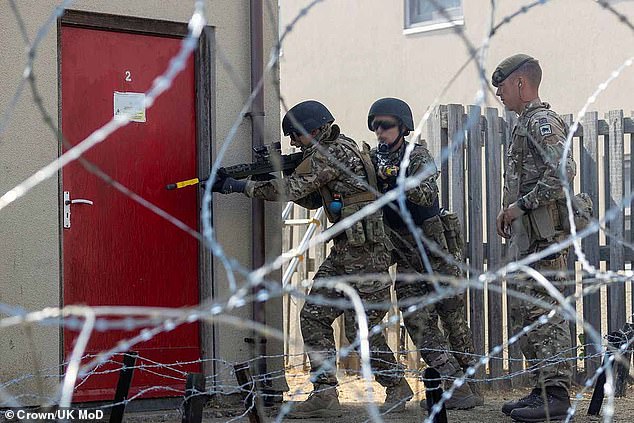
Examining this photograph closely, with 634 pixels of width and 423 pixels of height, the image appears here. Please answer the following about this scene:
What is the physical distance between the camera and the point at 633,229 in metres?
7.73

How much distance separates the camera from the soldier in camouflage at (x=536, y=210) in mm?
5841

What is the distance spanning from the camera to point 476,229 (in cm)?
751

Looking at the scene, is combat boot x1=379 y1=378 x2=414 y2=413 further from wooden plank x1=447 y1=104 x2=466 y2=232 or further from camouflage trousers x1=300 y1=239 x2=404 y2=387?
wooden plank x1=447 y1=104 x2=466 y2=232

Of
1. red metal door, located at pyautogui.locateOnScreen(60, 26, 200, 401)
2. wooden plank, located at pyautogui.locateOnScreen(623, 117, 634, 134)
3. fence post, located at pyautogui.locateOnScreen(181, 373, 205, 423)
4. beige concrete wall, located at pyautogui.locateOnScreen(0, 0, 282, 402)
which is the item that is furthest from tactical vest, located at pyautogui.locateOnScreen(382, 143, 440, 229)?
fence post, located at pyautogui.locateOnScreen(181, 373, 205, 423)

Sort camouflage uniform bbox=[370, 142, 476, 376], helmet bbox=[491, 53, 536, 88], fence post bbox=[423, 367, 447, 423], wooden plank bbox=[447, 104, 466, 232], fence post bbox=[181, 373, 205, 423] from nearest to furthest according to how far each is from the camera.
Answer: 1. fence post bbox=[423, 367, 447, 423]
2. fence post bbox=[181, 373, 205, 423]
3. helmet bbox=[491, 53, 536, 88]
4. camouflage uniform bbox=[370, 142, 476, 376]
5. wooden plank bbox=[447, 104, 466, 232]

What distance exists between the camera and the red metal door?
5961mm

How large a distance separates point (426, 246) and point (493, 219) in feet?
3.83

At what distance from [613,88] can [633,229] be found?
372cm

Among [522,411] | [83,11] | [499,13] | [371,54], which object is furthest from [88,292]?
[371,54]

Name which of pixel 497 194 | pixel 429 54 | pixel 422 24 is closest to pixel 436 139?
pixel 497 194

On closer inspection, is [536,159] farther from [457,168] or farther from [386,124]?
[457,168]

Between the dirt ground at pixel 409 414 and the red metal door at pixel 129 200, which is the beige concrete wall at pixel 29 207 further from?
the dirt ground at pixel 409 414

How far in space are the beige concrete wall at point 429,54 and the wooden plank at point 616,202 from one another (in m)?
3.73

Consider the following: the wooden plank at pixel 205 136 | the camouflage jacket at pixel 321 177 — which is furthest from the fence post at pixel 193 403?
the wooden plank at pixel 205 136
